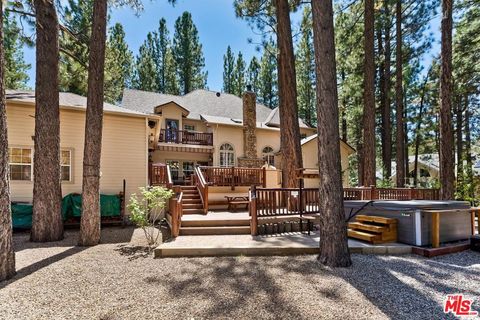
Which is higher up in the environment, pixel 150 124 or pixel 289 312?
pixel 150 124

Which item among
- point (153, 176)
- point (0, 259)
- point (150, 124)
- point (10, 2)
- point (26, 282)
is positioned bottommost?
point (26, 282)

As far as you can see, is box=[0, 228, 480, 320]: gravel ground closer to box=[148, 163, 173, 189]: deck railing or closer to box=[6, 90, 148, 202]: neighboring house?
box=[6, 90, 148, 202]: neighboring house

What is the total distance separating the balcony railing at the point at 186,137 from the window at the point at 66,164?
7.21m

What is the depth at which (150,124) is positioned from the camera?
11500mm

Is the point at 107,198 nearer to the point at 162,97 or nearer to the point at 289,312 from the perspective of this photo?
the point at 289,312

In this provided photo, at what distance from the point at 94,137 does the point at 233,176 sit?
5.94 metres

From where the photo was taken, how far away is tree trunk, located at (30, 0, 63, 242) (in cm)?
671

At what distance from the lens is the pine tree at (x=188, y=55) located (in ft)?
98.9

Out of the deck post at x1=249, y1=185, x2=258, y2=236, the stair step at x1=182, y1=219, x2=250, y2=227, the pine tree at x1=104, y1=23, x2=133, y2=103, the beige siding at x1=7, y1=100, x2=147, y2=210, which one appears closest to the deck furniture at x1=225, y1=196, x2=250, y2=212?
the stair step at x1=182, y1=219, x2=250, y2=227

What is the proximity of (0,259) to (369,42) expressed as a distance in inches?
545

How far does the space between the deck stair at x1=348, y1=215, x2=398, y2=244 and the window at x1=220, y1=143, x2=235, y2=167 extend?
493 inches

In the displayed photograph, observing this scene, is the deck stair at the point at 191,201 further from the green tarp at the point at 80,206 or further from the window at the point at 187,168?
the window at the point at 187,168

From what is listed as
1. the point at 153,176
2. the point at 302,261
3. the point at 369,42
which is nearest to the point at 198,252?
the point at 302,261

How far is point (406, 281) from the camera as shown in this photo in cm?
370
